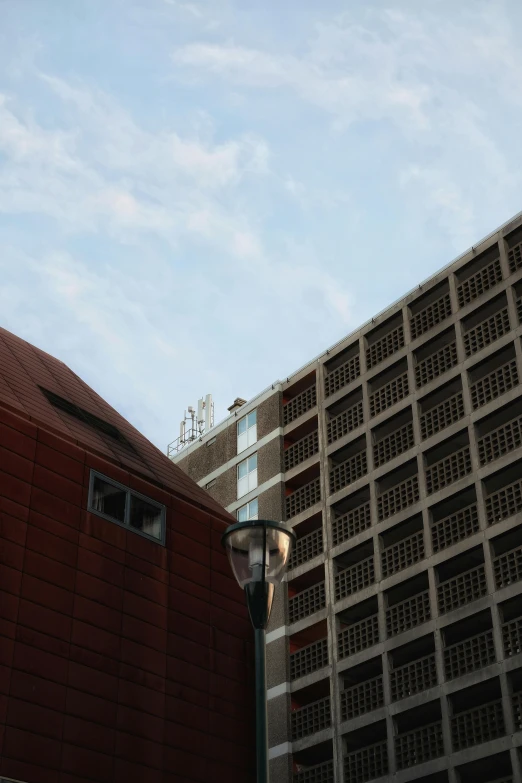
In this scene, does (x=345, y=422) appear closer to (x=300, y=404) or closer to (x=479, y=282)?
(x=300, y=404)

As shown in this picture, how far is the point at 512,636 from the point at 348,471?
47.8ft

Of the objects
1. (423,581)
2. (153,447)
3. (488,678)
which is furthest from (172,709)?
(423,581)

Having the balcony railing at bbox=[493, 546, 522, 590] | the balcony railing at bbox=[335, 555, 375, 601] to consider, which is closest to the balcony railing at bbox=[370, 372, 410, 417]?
the balcony railing at bbox=[335, 555, 375, 601]

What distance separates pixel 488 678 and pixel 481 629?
3391 millimetres

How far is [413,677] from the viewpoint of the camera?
1955 inches

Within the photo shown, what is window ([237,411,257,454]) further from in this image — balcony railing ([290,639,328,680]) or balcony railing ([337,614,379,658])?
balcony railing ([337,614,379,658])

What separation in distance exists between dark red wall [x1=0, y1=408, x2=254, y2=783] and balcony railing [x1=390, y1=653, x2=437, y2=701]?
685 inches

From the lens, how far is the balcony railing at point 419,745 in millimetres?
47281

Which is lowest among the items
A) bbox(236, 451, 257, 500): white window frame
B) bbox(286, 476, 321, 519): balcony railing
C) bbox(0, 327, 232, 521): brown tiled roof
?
bbox(0, 327, 232, 521): brown tiled roof

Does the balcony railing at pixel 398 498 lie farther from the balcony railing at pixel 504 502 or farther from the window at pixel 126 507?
the window at pixel 126 507

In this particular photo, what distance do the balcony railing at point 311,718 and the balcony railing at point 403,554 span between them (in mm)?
6790

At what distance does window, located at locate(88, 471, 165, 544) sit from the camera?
31578mm

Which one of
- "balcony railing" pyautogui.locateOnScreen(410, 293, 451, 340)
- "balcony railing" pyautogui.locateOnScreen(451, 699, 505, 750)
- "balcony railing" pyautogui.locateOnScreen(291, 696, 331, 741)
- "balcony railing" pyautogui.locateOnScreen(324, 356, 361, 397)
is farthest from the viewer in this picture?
"balcony railing" pyautogui.locateOnScreen(324, 356, 361, 397)

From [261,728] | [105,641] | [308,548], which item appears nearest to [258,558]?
[261,728]
